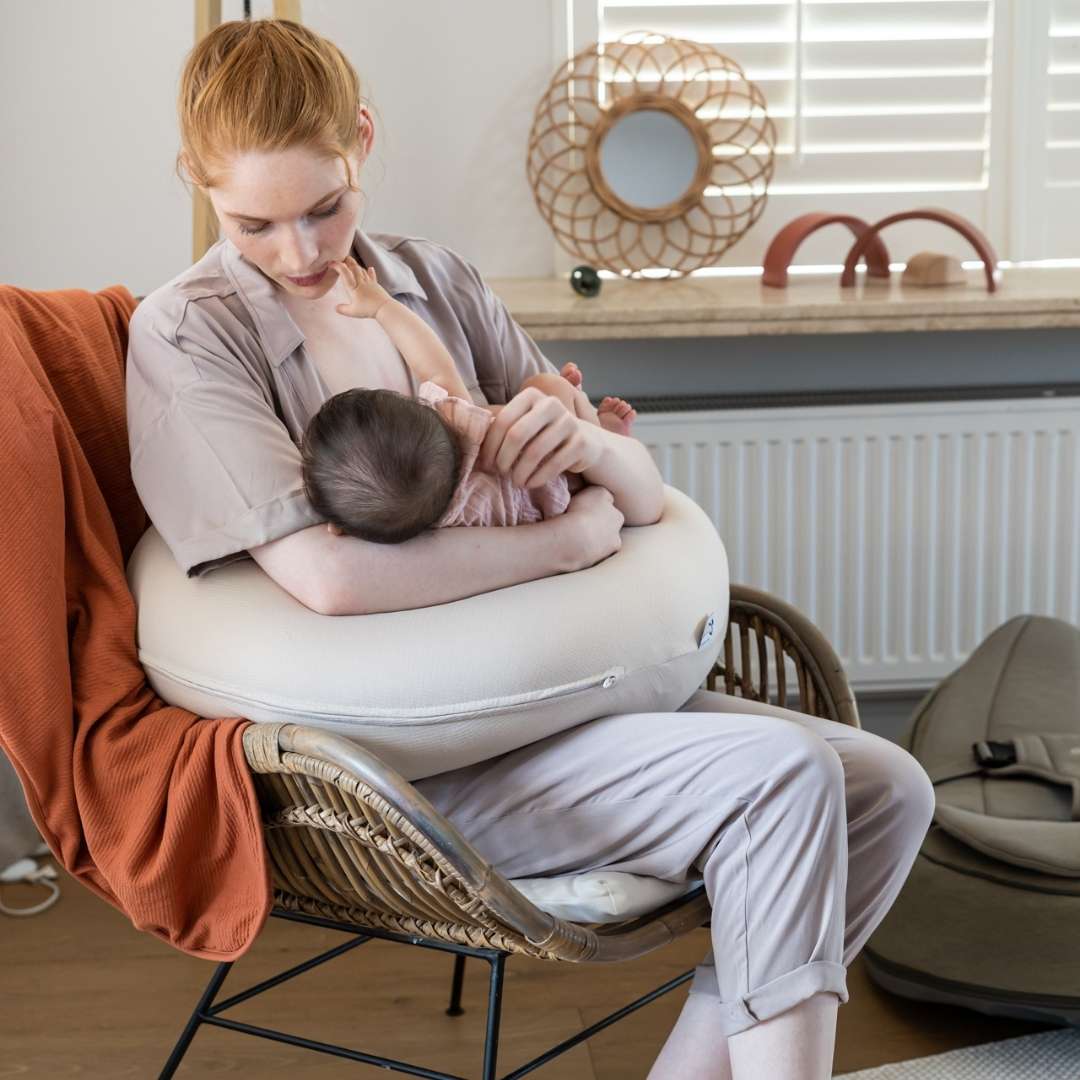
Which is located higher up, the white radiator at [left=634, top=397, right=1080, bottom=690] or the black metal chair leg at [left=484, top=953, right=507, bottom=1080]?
the white radiator at [left=634, top=397, right=1080, bottom=690]

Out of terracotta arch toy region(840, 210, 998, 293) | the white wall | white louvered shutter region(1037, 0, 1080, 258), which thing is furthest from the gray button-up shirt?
white louvered shutter region(1037, 0, 1080, 258)

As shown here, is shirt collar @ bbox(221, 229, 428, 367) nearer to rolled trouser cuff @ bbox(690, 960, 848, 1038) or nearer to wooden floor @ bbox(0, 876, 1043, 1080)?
rolled trouser cuff @ bbox(690, 960, 848, 1038)

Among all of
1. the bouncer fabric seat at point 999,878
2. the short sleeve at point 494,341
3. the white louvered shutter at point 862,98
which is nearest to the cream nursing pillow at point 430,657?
the short sleeve at point 494,341

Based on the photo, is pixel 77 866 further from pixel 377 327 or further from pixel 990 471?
pixel 990 471

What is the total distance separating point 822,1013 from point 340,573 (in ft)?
1.78

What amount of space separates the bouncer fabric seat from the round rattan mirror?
991 mm

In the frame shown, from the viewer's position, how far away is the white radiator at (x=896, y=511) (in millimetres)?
2439

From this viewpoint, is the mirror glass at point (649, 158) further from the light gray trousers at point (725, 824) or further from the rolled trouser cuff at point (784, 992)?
the rolled trouser cuff at point (784, 992)

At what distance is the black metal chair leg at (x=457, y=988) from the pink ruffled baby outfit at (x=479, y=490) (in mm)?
741

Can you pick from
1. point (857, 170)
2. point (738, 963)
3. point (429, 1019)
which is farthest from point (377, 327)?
point (857, 170)

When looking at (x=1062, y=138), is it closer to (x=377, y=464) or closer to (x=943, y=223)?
(x=943, y=223)

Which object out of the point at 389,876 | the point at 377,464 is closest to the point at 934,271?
the point at 377,464

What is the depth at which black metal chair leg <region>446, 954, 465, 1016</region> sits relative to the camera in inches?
73.5

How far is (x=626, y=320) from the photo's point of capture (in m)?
2.21
